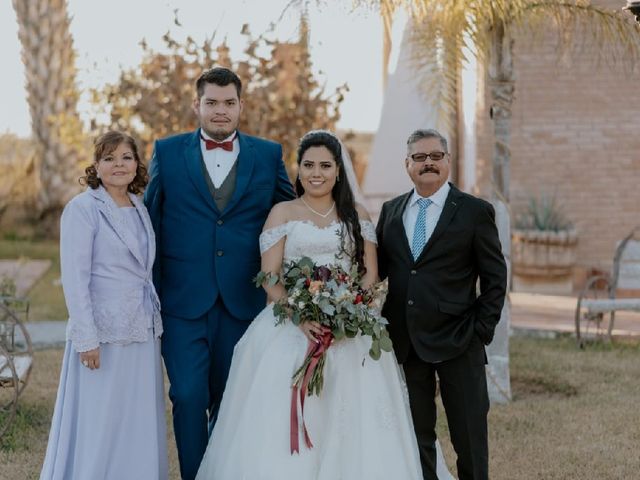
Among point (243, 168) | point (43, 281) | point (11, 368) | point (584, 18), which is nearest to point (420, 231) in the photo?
point (243, 168)

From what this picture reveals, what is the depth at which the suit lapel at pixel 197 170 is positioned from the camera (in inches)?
206

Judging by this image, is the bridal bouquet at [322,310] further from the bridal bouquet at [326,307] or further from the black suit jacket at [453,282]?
the black suit jacket at [453,282]

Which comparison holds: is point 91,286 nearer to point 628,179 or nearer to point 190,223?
point 190,223

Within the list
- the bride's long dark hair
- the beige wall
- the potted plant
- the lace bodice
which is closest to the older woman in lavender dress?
the lace bodice

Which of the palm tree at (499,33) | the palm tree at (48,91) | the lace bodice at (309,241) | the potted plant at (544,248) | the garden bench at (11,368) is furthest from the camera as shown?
the palm tree at (48,91)

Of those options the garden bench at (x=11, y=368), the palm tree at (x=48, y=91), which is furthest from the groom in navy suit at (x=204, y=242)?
the palm tree at (x=48, y=91)

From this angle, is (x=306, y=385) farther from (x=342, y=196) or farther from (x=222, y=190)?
(x=222, y=190)

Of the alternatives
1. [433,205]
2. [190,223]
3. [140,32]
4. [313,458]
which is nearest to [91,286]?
[190,223]

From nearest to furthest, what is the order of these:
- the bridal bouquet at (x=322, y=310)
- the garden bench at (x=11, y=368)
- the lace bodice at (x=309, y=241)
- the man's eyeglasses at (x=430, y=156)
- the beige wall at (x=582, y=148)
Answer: the bridal bouquet at (x=322, y=310) → the man's eyeglasses at (x=430, y=156) → the lace bodice at (x=309, y=241) → the garden bench at (x=11, y=368) → the beige wall at (x=582, y=148)

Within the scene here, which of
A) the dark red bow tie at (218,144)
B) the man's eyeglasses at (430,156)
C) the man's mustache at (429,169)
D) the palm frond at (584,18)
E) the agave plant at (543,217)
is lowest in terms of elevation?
the agave plant at (543,217)

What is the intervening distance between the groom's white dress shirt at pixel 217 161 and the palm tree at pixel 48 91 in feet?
45.5

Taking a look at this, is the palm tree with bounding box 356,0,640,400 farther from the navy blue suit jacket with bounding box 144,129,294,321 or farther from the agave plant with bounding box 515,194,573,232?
the agave plant with bounding box 515,194,573,232

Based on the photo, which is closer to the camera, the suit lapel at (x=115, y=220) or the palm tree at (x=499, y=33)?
the suit lapel at (x=115, y=220)

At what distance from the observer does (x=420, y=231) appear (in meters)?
5.07
